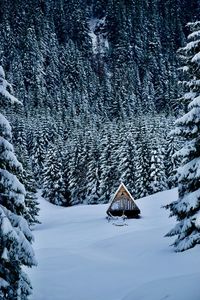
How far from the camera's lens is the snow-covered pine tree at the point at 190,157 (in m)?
Answer: 18.6

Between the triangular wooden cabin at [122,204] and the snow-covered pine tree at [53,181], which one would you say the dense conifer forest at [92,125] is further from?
the triangular wooden cabin at [122,204]

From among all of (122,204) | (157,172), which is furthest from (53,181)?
(122,204)

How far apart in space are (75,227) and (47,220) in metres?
13.6

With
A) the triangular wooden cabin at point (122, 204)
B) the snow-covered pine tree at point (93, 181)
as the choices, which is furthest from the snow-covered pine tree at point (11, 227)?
the snow-covered pine tree at point (93, 181)

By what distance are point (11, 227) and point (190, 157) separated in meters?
10.4

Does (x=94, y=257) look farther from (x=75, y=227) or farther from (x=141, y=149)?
(x=141, y=149)

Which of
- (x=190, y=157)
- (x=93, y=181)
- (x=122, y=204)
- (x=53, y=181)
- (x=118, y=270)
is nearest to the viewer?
(x=190, y=157)

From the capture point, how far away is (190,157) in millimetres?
19625

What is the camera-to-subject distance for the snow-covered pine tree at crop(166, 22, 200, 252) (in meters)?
18.6

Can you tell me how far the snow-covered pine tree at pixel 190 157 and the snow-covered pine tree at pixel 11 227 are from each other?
8.06 metres

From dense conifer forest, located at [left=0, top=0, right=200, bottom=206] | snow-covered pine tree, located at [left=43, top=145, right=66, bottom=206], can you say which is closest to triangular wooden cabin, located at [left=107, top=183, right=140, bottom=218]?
dense conifer forest, located at [left=0, top=0, right=200, bottom=206]

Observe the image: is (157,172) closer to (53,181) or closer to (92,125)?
(53,181)

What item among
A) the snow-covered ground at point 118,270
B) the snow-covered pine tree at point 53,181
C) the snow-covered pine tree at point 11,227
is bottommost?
the snow-covered pine tree at point 53,181

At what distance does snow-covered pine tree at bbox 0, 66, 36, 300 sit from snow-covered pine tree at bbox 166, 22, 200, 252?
8.06 metres
